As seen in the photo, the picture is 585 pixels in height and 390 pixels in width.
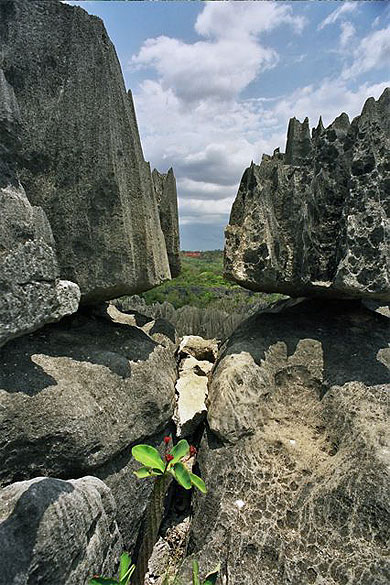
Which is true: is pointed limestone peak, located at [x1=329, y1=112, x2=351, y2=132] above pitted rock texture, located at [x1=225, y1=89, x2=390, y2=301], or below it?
above

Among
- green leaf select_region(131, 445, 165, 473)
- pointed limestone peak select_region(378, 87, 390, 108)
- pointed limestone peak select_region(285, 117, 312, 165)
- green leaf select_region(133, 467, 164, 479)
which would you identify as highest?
pointed limestone peak select_region(378, 87, 390, 108)

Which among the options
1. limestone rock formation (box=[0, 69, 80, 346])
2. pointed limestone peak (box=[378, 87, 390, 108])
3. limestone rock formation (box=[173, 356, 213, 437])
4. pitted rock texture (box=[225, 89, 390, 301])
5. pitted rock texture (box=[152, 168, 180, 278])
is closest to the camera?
limestone rock formation (box=[0, 69, 80, 346])

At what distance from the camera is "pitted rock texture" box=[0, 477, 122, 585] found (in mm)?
1745

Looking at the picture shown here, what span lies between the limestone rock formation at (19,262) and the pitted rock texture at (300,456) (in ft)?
5.65

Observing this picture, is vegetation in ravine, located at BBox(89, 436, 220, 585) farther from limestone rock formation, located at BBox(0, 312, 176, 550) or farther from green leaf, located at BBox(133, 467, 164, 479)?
limestone rock formation, located at BBox(0, 312, 176, 550)

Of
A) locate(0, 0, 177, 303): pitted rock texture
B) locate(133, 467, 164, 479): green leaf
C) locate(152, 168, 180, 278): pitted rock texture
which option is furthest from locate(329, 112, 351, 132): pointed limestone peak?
locate(133, 467, 164, 479): green leaf

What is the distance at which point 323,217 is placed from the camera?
388 centimetres

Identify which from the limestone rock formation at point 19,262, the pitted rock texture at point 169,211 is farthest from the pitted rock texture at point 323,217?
the limestone rock formation at point 19,262

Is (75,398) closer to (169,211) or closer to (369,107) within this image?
(169,211)

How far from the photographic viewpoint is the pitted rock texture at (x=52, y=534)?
1.75m

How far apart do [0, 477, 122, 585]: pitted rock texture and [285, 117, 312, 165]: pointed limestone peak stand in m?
3.73

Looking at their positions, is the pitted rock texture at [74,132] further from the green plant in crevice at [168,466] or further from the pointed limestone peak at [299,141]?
the pointed limestone peak at [299,141]

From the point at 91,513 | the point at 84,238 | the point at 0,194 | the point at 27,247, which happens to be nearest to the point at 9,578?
the point at 91,513

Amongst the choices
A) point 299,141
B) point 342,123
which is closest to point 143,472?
point 342,123
